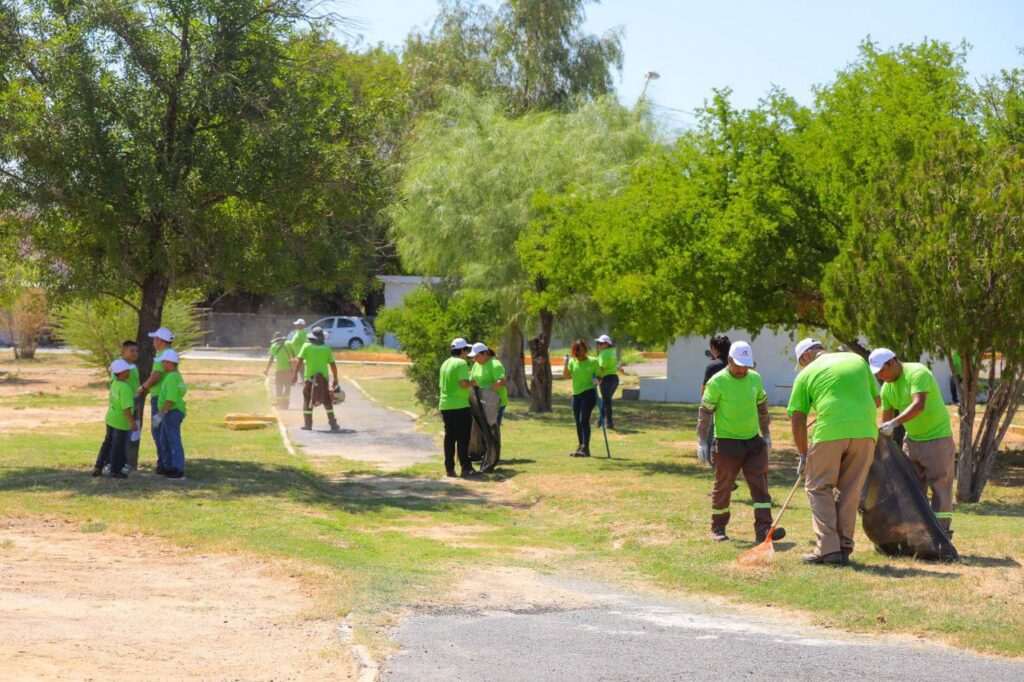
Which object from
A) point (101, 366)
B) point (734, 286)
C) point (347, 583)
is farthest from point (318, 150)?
point (101, 366)

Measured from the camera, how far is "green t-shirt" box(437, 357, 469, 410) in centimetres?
1603

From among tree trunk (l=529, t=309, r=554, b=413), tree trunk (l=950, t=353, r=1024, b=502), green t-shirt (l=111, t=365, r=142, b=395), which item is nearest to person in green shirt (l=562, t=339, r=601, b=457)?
tree trunk (l=950, t=353, r=1024, b=502)

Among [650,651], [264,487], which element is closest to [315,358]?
[264,487]

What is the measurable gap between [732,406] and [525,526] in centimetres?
323

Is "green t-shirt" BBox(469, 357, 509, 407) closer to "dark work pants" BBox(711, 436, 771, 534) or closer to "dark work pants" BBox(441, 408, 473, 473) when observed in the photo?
"dark work pants" BBox(441, 408, 473, 473)

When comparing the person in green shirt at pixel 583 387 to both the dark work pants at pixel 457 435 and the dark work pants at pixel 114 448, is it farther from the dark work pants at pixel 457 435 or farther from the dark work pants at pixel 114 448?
Answer: the dark work pants at pixel 114 448

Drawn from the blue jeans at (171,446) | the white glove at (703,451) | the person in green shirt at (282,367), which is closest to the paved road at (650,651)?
the white glove at (703,451)

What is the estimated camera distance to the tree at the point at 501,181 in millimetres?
26156

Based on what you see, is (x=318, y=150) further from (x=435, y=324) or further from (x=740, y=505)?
(x=435, y=324)

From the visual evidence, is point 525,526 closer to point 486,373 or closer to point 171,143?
point 486,373

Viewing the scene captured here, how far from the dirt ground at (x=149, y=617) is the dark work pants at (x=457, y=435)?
19.3ft

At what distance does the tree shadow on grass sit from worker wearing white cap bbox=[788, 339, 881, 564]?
5.48 metres

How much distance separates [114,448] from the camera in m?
13.9

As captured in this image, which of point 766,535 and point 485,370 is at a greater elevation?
point 485,370
